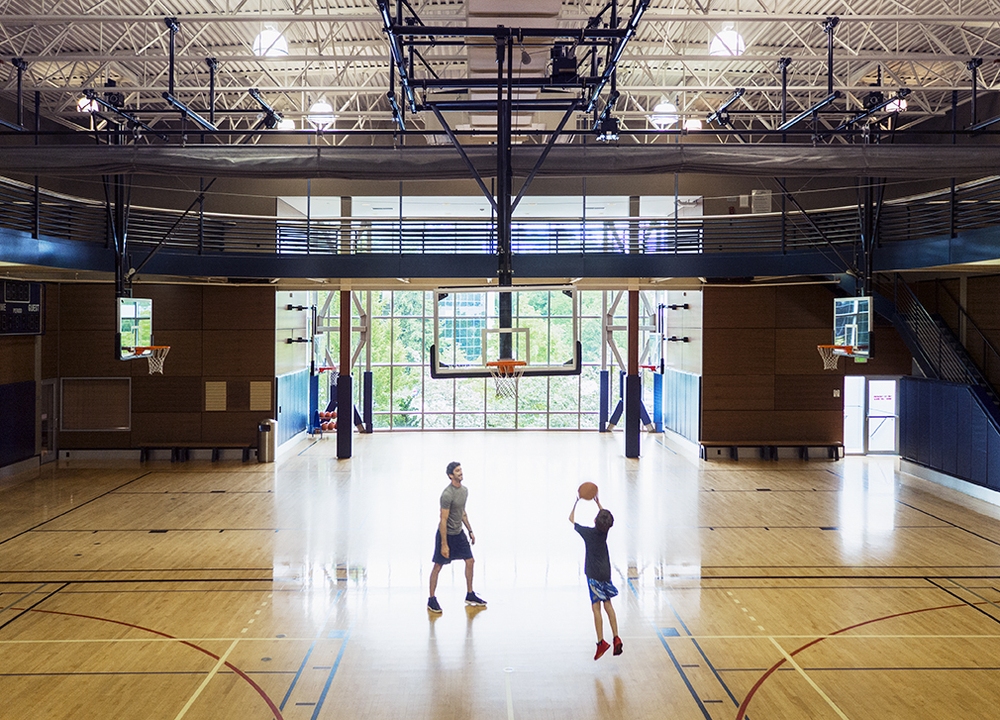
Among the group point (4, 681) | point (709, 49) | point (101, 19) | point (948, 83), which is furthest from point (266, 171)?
point (948, 83)

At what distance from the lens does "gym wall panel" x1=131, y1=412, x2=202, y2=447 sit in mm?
20047

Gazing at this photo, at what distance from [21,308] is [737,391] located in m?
17.1

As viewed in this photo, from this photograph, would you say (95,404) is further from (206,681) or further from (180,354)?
(206,681)

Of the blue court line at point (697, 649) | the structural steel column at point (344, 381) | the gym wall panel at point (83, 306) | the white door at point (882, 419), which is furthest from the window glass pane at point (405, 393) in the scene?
the blue court line at point (697, 649)

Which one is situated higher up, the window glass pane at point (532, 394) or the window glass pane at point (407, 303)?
the window glass pane at point (407, 303)

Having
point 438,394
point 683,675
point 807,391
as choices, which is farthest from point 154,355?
point 438,394

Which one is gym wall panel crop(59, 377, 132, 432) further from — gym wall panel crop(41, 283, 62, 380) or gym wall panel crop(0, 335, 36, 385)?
gym wall panel crop(0, 335, 36, 385)

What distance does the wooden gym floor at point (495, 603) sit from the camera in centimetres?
724

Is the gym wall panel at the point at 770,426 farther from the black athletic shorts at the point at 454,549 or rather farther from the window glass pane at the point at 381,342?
the window glass pane at the point at 381,342

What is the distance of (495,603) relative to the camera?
379 inches

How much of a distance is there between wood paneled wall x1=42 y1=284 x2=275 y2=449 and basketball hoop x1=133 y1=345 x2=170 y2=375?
0.55 m

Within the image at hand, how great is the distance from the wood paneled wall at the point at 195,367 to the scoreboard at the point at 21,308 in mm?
1515

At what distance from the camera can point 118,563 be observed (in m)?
11.3

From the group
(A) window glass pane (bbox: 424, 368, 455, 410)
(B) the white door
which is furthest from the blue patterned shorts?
(A) window glass pane (bbox: 424, 368, 455, 410)
